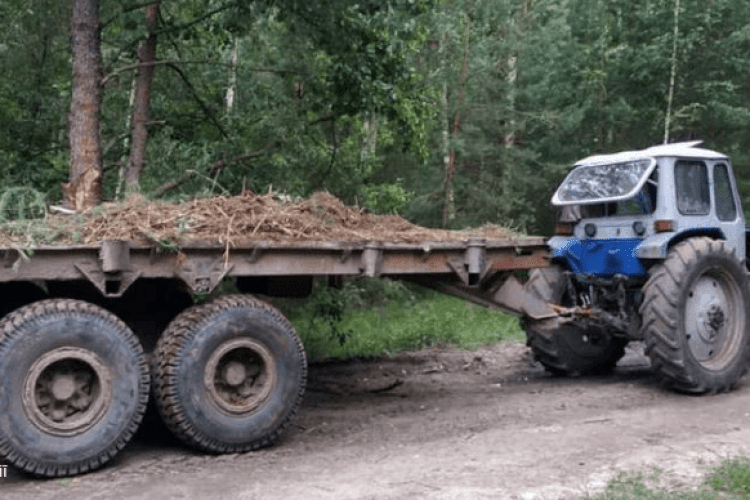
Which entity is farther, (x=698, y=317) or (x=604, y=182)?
(x=604, y=182)

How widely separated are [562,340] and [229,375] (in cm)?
460

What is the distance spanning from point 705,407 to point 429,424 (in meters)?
2.83

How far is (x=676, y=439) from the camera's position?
6.84m

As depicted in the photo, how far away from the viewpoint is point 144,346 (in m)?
7.20

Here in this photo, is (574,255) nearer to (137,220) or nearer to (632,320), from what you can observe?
(632,320)

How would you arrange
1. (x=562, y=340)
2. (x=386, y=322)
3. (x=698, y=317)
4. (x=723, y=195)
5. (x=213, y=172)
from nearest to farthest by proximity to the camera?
(x=698, y=317) < (x=723, y=195) < (x=562, y=340) < (x=213, y=172) < (x=386, y=322)

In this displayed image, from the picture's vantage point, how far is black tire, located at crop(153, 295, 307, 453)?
6.36 metres

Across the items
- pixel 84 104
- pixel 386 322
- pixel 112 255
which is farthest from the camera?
pixel 386 322

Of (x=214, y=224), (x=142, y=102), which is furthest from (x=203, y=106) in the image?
(x=214, y=224)

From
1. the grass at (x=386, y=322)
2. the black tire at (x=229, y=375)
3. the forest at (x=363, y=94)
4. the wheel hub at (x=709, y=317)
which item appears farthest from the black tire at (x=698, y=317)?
the grass at (x=386, y=322)

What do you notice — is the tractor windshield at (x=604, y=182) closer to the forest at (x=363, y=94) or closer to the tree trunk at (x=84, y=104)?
the forest at (x=363, y=94)

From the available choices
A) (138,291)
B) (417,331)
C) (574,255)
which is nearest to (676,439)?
(574,255)

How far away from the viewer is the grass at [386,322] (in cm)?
1229

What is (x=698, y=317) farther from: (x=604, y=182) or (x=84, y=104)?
(x=84, y=104)
